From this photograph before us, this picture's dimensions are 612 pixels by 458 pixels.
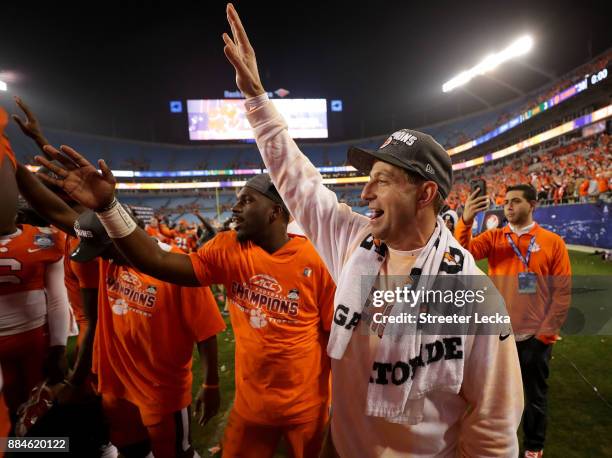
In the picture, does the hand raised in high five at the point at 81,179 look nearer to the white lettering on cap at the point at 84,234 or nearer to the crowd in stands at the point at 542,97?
the white lettering on cap at the point at 84,234

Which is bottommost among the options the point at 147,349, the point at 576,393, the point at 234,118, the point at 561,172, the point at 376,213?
the point at 576,393

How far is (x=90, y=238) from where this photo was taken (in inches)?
90.8

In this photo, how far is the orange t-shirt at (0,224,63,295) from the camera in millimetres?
2609

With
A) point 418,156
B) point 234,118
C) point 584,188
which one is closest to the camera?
point 418,156

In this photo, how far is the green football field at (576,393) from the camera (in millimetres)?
3178

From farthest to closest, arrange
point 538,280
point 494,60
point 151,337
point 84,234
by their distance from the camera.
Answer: point 494,60 → point 538,280 → point 151,337 → point 84,234

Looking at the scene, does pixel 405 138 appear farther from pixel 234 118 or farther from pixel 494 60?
pixel 234 118

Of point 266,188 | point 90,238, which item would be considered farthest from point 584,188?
point 90,238

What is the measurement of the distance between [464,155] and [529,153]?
9302 millimetres

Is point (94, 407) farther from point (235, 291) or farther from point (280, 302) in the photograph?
point (280, 302)

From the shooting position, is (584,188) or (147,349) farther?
(584,188)

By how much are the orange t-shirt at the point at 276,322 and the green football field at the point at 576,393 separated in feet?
4.64

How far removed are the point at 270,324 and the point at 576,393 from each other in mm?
4245

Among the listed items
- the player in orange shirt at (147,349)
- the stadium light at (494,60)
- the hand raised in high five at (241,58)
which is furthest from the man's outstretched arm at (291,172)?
the stadium light at (494,60)
